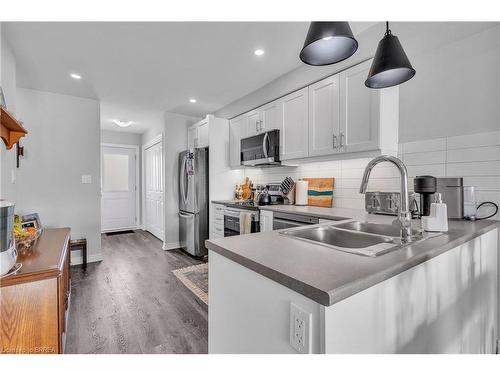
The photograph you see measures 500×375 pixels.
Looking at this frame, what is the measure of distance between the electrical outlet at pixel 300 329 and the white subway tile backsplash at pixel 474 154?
185cm

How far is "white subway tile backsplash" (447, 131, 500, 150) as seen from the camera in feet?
5.59

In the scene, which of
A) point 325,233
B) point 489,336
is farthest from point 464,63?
point 489,336

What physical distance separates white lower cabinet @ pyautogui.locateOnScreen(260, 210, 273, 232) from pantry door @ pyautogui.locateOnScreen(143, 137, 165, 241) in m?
2.75

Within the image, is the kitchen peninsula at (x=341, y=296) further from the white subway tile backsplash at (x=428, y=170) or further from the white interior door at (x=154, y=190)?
the white interior door at (x=154, y=190)

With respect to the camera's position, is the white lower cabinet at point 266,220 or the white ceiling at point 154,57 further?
the white lower cabinet at point 266,220

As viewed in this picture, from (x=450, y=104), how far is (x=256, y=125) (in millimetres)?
2138

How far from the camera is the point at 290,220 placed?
2510 mm

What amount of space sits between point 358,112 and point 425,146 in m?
0.59

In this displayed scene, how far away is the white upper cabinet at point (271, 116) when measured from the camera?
123 inches

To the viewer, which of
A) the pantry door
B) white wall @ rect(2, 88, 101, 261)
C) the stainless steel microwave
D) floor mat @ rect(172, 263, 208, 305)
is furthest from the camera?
the pantry door

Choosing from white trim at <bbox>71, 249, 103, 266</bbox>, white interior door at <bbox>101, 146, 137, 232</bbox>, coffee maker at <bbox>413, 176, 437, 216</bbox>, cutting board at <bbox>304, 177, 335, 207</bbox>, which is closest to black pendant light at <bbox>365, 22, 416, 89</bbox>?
coffee maker at <bbox>413, 176, 437, 216</bbox>

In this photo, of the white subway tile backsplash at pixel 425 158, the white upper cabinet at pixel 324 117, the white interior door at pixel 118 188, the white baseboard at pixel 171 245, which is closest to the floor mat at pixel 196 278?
the white baseboard at pixel 171 245

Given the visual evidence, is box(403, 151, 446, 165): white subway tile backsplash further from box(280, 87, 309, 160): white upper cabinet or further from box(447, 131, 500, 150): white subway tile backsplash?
box(280, 87, 309, 160): white upper cabinet

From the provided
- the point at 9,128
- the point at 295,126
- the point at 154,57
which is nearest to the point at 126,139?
the point at 154,57
